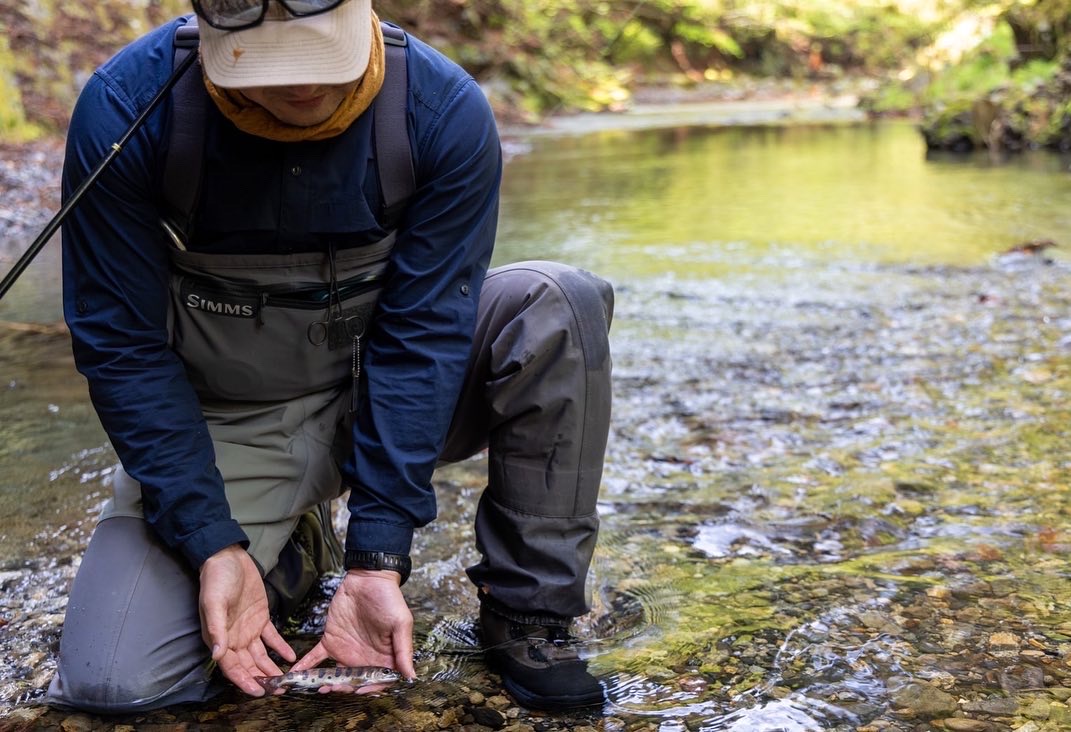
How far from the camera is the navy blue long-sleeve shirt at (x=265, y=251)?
1.67m

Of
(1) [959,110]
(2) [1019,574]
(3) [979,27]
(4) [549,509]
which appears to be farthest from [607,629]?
(3) [979,27]

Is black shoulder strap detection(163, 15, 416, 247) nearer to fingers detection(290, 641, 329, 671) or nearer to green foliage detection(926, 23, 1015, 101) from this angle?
fingers detection(290, 641, 329, 671)

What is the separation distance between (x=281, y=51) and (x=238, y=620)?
0.94 m

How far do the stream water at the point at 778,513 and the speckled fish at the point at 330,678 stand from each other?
3 centimetres

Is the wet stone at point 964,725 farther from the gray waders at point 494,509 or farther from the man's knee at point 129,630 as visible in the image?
the man's knee at point 129,630

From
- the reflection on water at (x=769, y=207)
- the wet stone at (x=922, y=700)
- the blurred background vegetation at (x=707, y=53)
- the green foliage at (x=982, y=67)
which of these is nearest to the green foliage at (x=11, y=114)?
the blurred background vegetation at (x=707, y=53)

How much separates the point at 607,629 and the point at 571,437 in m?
0.43

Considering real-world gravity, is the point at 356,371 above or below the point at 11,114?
below

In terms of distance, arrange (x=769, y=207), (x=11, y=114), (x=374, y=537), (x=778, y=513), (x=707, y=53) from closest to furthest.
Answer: (x=374, y=537)
(x=778, y=513)
(x=769, y=207)
(x=11, y=114)
(x=707, y=53)

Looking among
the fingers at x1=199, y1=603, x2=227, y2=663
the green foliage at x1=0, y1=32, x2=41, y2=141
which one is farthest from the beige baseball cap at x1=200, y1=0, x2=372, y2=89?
the green foliage at x1=0, y1=32, x2=41, y2=141

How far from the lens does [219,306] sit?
182 centimetres

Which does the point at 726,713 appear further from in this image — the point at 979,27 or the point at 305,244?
the point at 979,27

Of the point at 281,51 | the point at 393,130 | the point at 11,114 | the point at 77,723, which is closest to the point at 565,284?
the point at 393,130

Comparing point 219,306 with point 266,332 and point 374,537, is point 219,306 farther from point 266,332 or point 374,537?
A: point 374,537
